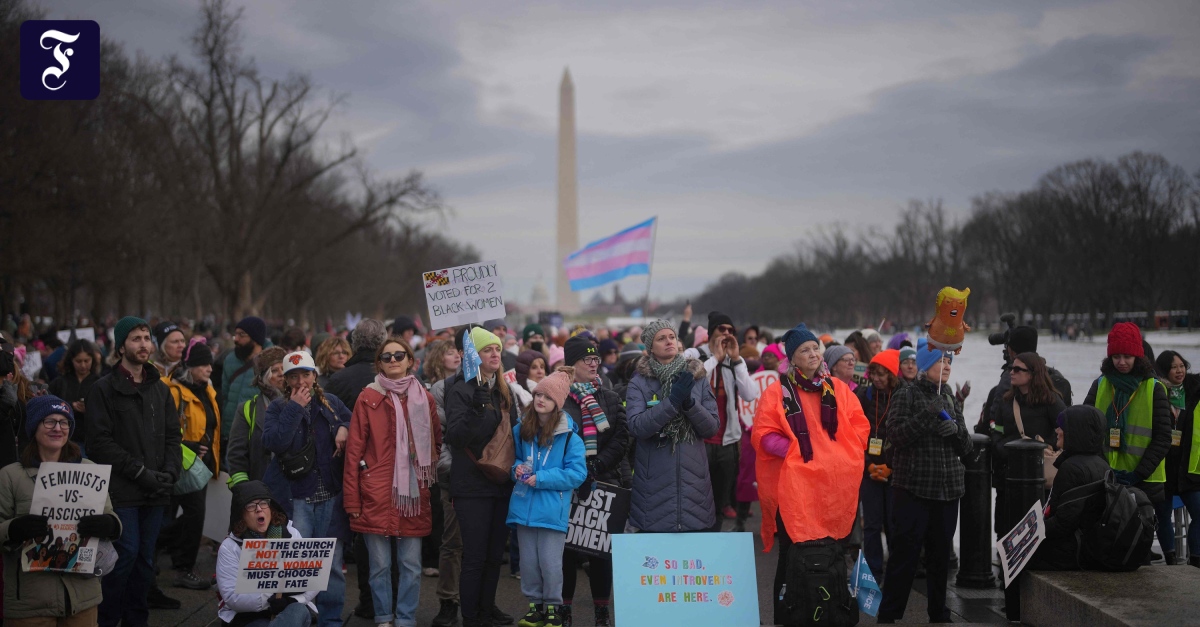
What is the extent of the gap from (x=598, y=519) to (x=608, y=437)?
0.56 meters

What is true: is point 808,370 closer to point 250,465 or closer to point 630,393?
point 630,393

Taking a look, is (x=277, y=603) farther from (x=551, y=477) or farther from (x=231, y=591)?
(x=551, y=477)

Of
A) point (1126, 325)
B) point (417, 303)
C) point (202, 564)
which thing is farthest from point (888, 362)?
point (417, 303)

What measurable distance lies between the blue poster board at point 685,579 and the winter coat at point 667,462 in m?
0.50

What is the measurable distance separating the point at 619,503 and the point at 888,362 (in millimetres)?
2613

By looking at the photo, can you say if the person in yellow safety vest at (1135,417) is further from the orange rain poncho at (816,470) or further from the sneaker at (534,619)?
the sneaker at (534,619)

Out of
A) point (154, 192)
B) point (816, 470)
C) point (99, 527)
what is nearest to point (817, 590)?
point (816, 470)

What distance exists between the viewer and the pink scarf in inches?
258

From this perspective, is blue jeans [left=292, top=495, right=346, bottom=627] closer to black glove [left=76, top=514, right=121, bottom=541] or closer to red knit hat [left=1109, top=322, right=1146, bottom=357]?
black glove [left=76, top=514, right=121, bottom=541]

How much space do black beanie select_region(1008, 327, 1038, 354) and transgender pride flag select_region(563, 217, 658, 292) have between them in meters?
9.02

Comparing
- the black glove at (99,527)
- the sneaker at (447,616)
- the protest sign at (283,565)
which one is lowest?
the sneaker at (447,616)

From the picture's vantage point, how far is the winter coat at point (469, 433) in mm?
6398

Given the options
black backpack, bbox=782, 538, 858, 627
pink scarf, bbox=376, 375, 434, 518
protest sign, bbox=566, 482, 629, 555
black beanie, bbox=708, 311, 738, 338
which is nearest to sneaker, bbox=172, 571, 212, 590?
pink scarf, bbox=376, 375, 434, 518

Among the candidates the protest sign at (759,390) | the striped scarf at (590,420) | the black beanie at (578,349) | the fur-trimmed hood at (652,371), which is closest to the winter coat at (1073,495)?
the fur-trimmed hood at (652,371)
